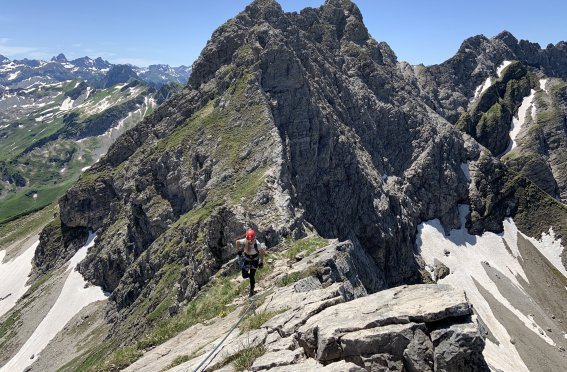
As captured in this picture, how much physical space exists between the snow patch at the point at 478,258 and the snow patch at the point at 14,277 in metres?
118

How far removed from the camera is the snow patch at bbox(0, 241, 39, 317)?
381 feet

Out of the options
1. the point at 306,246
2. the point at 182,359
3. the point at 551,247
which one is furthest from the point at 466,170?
the point at 182,359

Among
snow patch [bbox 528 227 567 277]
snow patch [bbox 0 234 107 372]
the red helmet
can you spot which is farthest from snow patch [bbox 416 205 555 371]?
the red helmet

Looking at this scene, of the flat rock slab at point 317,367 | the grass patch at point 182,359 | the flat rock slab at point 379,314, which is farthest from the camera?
the grass patch at point 182,359

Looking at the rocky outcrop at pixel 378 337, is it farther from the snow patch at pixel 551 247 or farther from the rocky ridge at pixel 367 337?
the snow patch at pixel 551 247

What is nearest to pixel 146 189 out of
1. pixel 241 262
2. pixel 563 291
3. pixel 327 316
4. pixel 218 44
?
pixel 218 44

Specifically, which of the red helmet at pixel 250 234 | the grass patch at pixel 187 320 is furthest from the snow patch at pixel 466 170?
the red helmet at pixel 250 234

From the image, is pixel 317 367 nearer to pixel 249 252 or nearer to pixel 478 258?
pixel 249 252

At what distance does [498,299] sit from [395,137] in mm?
59075

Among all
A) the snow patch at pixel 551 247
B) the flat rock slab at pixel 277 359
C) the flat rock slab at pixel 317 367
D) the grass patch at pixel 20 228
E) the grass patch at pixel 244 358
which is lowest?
the snow patch at pixel 551 247

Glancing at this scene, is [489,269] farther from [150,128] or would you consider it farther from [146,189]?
[150,128]

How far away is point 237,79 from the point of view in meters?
95.1

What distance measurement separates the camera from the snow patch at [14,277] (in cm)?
11612

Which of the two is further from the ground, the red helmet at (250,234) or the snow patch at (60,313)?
the red helmet at (250,234)
